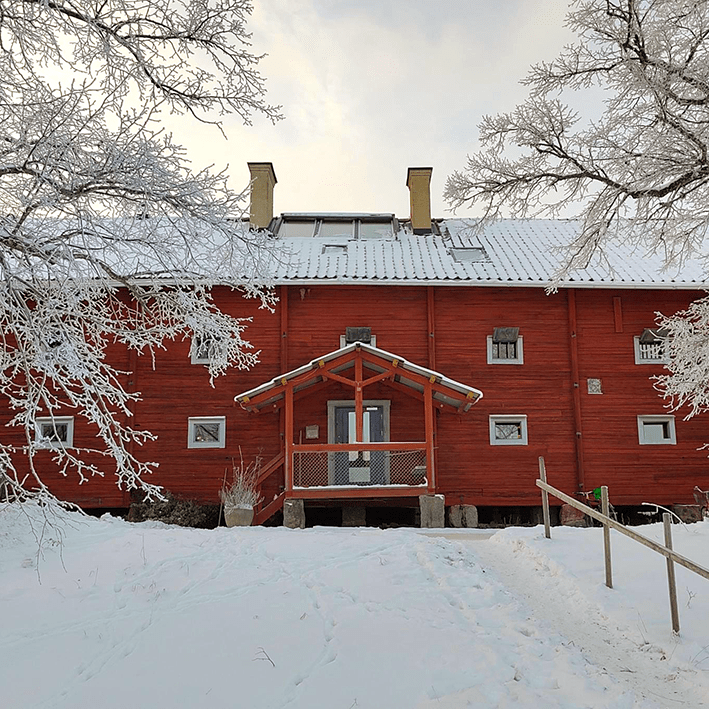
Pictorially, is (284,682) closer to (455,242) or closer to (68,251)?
(68,251)

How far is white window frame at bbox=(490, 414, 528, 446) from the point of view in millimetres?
16969

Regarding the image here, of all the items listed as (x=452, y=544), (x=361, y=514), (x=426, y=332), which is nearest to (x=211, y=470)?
(x=361, y=514)

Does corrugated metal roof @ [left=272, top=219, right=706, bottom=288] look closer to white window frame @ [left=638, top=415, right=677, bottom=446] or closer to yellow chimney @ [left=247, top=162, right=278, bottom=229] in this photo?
yellow chimney @ [left=247, top=162, right=278, bottom=229]

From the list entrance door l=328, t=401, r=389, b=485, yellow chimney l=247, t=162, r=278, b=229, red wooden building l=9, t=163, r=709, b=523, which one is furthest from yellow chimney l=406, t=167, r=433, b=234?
entrance door l=328, t=401, r=389, b=485

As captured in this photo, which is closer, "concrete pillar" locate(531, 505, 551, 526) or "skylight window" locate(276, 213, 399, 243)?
"concrete pillar" locate(531, 505, 551, 526)

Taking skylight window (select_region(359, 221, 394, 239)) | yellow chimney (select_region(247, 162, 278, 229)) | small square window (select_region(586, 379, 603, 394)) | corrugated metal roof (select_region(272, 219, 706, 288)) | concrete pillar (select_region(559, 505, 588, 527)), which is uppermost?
yellow chimney (select_region(247, 162, 278, 229))

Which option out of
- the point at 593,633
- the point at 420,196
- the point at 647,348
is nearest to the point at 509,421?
the point at 647,348

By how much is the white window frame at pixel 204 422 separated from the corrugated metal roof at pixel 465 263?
364 cm

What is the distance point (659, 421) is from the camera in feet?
56.4

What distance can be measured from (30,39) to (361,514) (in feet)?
37.6

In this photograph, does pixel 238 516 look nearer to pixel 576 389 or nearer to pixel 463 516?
pixel 463 516

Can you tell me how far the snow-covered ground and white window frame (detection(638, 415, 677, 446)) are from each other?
304 inches

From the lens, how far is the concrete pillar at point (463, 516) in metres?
16.2

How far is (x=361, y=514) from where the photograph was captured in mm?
15758
